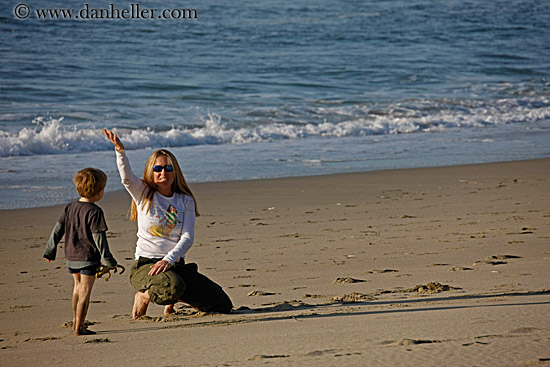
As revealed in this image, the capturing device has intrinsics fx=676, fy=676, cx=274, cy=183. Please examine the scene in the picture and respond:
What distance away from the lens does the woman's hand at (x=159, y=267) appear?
3.83 metres

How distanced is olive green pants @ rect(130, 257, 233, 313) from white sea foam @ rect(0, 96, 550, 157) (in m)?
8.93

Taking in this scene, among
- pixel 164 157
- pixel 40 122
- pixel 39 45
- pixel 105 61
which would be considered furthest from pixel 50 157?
pixel 39 45

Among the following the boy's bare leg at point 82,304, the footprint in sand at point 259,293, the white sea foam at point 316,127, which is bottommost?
the footprint in sand at point 259,293

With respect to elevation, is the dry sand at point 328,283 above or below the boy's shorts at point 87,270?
below

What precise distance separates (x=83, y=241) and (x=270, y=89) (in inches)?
664

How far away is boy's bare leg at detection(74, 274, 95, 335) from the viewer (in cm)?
358

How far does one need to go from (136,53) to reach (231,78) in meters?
4.54

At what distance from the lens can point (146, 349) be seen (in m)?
3.14

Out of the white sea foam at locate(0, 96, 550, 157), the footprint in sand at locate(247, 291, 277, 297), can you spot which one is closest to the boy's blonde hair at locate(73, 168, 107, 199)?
the footprint in sand at locate(247, 291, 277, 297)

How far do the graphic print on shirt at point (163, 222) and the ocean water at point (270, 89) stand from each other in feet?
14.7

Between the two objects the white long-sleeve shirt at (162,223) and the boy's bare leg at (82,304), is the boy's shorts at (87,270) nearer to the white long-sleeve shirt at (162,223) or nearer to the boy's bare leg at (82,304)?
the boy's bare leg at (82,304)

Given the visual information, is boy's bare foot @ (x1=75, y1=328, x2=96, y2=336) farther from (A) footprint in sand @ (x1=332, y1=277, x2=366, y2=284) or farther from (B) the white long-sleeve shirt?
(A) footprint in sand @ (x1=332, y1=277, x2=366, y2=284)

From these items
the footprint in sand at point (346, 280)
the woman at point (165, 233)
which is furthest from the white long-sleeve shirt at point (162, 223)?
the footprint in sand at point (346, 280)

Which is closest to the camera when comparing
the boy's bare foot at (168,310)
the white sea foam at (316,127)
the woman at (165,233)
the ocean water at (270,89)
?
the woman at (165,233)
